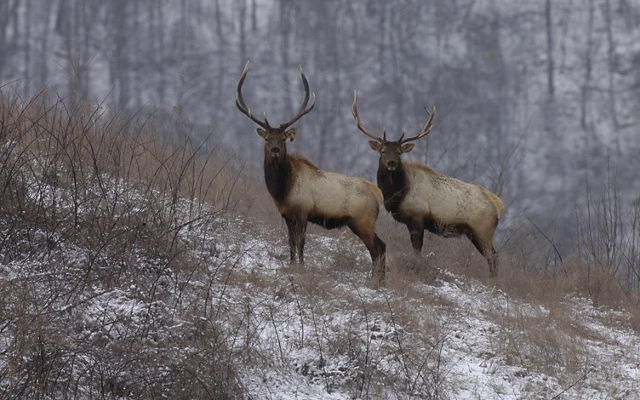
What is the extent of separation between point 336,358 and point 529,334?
210 cm

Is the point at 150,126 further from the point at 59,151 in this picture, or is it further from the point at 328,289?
the point at 328,289

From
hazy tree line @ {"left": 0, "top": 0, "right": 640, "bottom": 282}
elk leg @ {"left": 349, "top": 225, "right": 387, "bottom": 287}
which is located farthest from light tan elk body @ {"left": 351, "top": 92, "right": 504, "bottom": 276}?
hazy tree line @ {"left": 0, "top": 0, "right": 640, "bottom": 282}

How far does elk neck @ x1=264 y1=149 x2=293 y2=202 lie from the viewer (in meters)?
9.73

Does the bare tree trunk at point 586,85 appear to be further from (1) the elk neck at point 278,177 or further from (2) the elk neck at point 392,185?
(1) the elk neck at point 278,177

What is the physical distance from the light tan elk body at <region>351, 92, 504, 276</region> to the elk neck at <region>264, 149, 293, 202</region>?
143cm

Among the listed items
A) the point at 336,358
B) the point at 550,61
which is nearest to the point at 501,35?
the point at 550,61

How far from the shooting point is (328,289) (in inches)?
303

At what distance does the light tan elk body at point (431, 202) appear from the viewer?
10.9 metres

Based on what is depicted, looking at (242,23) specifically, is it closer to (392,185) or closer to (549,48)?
(549,48)

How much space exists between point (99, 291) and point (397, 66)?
60.9 ft

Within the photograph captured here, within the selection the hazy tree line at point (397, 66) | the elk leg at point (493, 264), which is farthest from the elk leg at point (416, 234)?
the hazy tree line at point (397, 66)

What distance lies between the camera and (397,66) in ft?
78.2

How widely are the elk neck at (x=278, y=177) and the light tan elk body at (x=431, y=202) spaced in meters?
1.43

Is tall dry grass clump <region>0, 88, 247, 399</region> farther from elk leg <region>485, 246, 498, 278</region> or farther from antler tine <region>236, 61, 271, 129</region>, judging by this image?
elk leg <region>485, 246, 498, 278</region>
